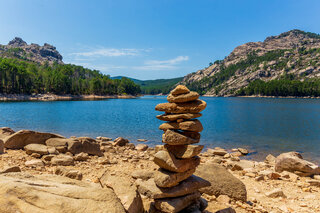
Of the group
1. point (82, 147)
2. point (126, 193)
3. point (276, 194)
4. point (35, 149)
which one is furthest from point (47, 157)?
point (276, 194)

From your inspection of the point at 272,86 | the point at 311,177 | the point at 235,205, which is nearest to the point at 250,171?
the point at 311,177

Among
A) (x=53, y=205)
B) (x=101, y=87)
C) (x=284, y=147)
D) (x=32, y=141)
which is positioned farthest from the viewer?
(x=101, y=87)

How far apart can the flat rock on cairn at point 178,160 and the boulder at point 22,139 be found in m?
12.3

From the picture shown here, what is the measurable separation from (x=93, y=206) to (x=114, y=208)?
0.56 m

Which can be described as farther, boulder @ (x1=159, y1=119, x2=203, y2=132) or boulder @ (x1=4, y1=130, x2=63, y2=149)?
boulder @ (x1=4, y1=130, x2=63, y2=149)

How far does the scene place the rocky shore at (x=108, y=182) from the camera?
5.00 metres

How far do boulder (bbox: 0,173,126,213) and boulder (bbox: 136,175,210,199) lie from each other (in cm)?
272

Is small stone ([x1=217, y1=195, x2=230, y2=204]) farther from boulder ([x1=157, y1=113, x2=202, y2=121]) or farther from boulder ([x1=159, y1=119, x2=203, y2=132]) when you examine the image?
boulder ([x1=157, y1=113, x2=202, y2=121])

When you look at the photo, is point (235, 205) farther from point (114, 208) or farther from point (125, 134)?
point (125, 134)

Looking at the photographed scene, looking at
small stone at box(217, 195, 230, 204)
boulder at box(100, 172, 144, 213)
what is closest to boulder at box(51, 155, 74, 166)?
boulder at box(100, 172, 144, 213)

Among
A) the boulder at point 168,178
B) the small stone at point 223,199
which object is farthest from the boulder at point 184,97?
the small stone at point 223,199

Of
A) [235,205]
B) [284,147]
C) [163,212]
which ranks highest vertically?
[163,212]

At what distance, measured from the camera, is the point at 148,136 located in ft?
107

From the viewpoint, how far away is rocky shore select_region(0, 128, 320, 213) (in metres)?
5.00
